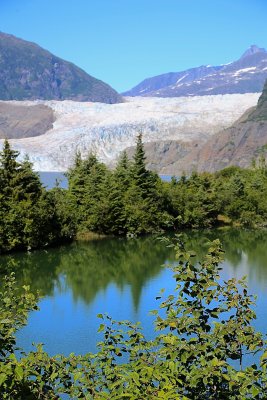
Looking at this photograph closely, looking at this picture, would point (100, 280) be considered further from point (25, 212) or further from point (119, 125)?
point (119, 125)

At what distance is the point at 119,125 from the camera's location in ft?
334

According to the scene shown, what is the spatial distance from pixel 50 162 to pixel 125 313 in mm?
81428

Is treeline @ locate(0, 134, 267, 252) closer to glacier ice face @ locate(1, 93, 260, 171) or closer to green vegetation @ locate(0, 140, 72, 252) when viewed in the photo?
green vegetation @ locate(0, 140, 72, 252)

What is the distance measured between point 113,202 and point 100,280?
10809 millimetres

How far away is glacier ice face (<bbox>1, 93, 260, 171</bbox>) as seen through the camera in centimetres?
9644

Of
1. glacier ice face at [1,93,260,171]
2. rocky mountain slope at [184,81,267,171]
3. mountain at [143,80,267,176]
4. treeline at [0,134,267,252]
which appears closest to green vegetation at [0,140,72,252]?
treeline at [0,134,267,252]

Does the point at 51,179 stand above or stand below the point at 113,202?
below

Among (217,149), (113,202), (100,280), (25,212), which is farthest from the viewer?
(217,149)

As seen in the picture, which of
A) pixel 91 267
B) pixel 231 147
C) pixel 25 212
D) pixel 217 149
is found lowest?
pixel 91 267

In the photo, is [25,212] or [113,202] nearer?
[25,212]

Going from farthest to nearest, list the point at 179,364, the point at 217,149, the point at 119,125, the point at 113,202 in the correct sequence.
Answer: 1. the point at 217,149
2. the point at 119,125
3. the point at 113,202
4. the point at 179,364

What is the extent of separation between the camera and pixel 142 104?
12631 cm

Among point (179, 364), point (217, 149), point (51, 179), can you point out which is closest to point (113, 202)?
point (179, 364)

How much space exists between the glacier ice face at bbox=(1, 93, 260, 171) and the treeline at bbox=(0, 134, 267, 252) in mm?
51840
